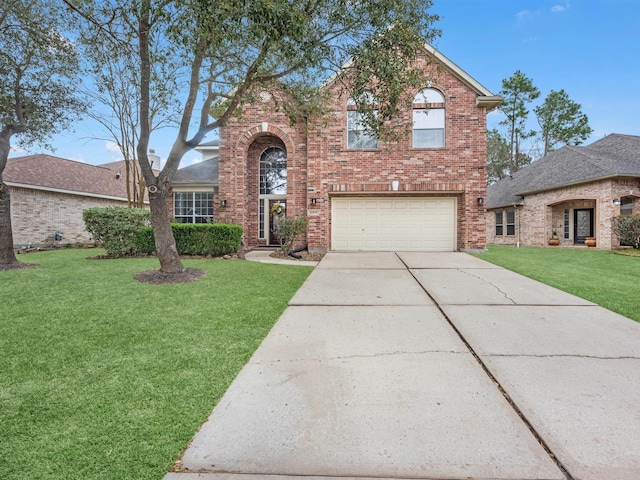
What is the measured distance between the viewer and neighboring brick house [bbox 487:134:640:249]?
13305mm

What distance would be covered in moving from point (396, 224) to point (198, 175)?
27.7 feet

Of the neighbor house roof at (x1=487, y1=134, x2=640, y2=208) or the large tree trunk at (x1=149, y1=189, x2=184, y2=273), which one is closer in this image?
the large tree trunk at (x1=149, y1=189, x2=184, y2=273)

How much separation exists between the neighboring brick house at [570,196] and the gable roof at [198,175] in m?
16.5

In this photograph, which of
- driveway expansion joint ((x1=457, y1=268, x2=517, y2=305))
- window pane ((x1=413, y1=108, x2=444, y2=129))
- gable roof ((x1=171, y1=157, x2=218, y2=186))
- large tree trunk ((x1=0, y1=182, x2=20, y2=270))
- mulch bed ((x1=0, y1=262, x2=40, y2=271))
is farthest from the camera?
gable roof ((x1=171, y1=157, x2=218, y2=186))

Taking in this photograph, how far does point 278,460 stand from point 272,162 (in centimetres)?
1208

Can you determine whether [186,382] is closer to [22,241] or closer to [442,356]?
[442,356]

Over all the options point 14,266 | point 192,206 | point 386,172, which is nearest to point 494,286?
point 386,172

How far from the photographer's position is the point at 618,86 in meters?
17.9

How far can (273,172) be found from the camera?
42.1 ft

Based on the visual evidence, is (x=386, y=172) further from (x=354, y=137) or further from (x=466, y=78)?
(x=466, y=78)

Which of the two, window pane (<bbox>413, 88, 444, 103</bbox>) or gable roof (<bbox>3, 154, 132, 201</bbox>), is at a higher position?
window pane (<bbox>413, 88, 444, 103</bbox>)

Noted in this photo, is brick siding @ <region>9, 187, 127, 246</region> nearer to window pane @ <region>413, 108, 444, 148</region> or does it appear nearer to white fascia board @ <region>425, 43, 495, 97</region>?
window pane @ <region>413, 108, 444, 148</region>

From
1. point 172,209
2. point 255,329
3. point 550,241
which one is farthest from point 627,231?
point 172,209

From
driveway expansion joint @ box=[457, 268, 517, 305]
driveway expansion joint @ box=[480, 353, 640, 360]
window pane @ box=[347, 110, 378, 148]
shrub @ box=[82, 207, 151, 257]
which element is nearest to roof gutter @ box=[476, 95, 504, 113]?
window pane @ box=[347, 110, 378, 148]
